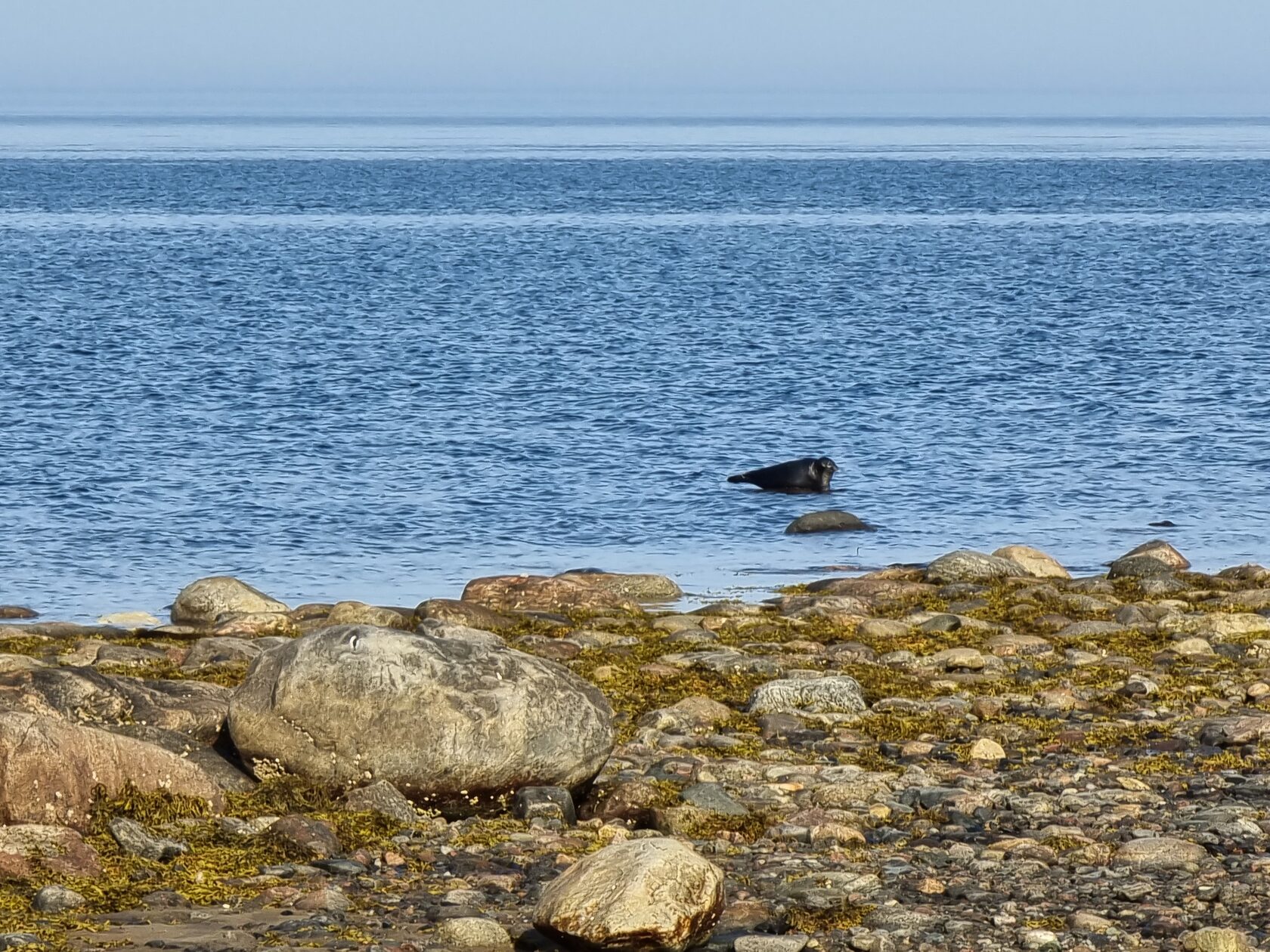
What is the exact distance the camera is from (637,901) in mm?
7539

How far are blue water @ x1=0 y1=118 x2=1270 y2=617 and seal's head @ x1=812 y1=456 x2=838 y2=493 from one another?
0.43 meters

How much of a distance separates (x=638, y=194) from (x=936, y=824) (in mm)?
97744

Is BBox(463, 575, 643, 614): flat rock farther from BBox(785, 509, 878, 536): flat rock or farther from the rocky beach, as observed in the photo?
BBox(785, 509, 878, 536): flat rock

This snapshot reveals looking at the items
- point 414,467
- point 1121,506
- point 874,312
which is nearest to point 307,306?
Answer: point 874,312

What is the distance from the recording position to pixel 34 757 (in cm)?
891

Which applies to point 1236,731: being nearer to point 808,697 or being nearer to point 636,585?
point 808,697

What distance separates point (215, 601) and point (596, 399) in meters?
16.0

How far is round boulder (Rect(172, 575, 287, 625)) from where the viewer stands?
53.4ft

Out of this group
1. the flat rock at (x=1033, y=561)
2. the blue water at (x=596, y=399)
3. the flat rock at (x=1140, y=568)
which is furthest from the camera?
the blue water at (x=596, y=399)

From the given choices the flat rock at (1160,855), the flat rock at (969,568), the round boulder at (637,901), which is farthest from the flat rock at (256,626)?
the flat rock at (1160,855)

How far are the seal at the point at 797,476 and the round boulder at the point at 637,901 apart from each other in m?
16.5

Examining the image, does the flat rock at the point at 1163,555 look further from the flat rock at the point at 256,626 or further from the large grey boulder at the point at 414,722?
the large grey boulder at the point at 414,722

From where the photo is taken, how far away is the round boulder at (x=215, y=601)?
16281 mm

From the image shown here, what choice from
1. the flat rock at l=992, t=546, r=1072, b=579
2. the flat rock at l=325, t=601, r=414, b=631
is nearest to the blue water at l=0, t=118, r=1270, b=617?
the flat rock at l=992, t=546, r=1072, b=579
